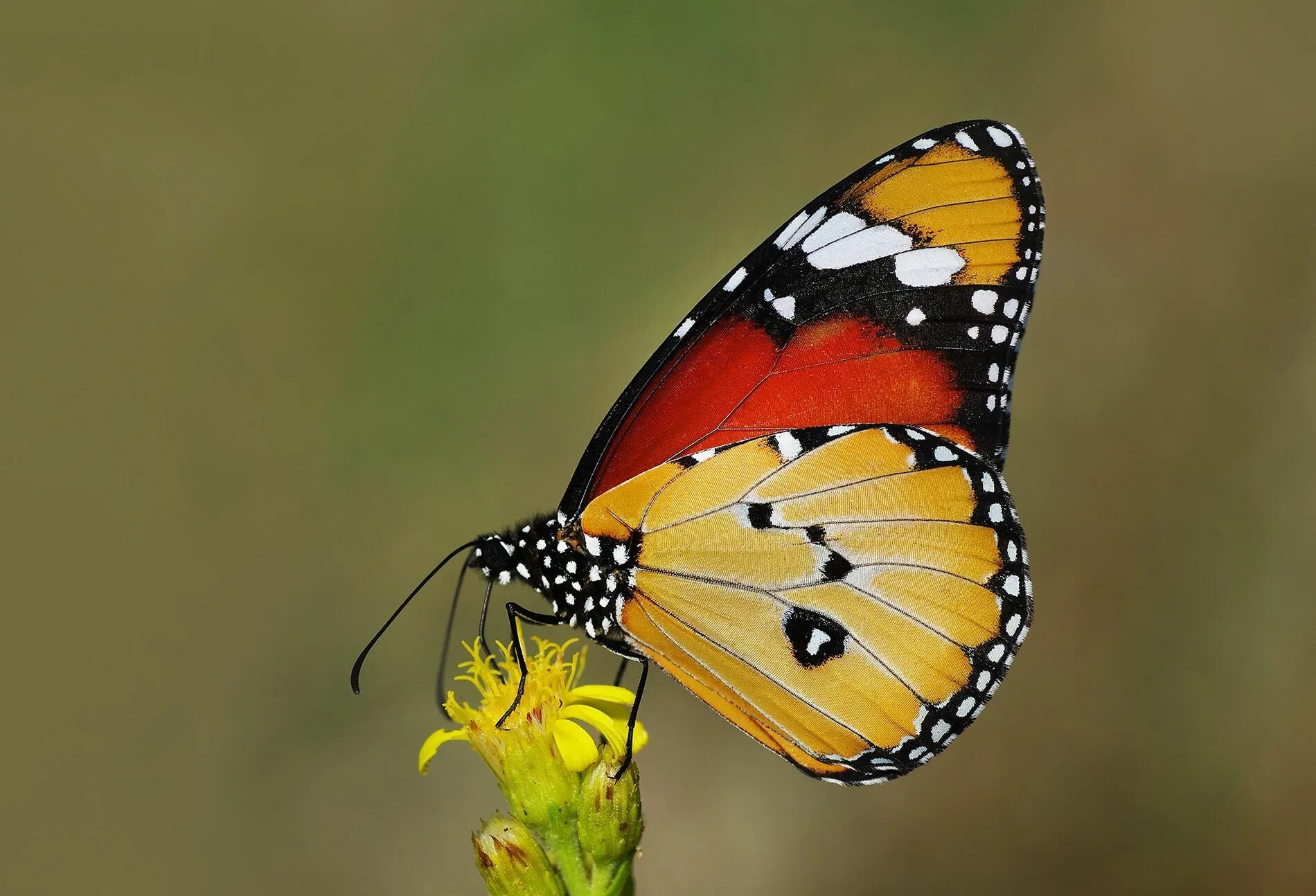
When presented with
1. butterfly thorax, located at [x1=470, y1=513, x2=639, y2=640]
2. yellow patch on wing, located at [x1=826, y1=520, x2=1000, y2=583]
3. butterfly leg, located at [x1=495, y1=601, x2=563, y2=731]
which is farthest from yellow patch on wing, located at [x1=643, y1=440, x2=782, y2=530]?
butterfly leg, located at [x1=495, y1=601, x2=563, y2=731]

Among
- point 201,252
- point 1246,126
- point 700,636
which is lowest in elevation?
point 700,636

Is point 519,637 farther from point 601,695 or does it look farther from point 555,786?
point 555,786

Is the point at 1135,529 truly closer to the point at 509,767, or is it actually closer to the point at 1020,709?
the point at 1020,709

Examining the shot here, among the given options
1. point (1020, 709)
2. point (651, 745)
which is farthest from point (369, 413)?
point (1020, 709)

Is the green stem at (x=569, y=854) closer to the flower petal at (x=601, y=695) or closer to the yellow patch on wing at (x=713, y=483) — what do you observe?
the flower petal at (x=601, y=695)

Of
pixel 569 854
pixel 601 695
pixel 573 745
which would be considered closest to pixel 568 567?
pixel 601 695

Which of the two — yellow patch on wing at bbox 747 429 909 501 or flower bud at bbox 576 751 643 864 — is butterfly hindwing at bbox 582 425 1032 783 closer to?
yellow patch on wing at bbox 747 429 909 501

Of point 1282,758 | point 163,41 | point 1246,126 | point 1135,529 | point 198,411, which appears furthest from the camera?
point 163,41

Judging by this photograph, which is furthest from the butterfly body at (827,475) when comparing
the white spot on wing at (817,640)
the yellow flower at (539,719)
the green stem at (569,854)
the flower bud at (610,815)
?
the green stem at (569,854)
